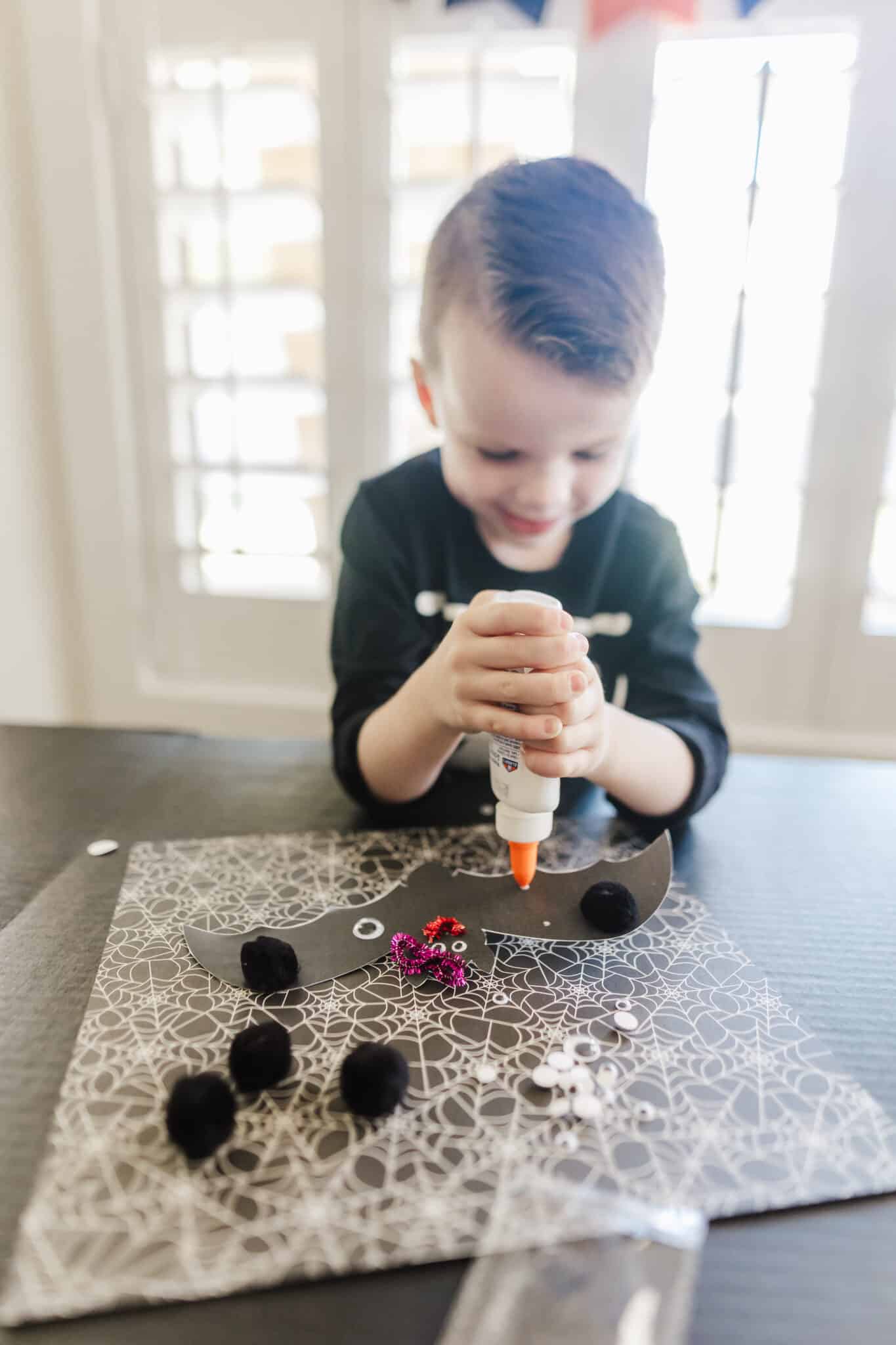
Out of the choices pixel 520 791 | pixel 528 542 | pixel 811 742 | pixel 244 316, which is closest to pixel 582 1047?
pixel 520 791

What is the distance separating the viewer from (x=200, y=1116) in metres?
0.31

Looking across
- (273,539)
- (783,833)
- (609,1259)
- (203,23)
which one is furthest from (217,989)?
(203,23)

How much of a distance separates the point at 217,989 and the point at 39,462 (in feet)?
3.79

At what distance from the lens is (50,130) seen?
3.94ft

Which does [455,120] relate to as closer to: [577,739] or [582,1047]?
[577,739]

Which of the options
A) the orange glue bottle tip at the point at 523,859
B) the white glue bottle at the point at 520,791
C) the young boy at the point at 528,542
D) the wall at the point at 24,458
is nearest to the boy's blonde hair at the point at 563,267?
the young boy at the point at 528,542

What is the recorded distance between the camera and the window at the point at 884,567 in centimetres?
116

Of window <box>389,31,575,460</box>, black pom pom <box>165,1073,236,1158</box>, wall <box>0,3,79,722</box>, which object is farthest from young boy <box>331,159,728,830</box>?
wall <box>0,3,79,722</box>

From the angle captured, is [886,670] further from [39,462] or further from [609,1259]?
[39,462]

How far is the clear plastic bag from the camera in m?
0.26

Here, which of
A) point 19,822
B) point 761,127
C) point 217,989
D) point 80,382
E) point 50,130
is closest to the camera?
point 217,989

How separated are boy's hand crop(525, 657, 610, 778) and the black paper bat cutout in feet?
0.22

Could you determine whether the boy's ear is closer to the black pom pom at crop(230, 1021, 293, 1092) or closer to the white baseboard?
the black pom pom at crop(230, 1021, 293, 1092)

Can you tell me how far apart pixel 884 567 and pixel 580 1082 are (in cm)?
105
